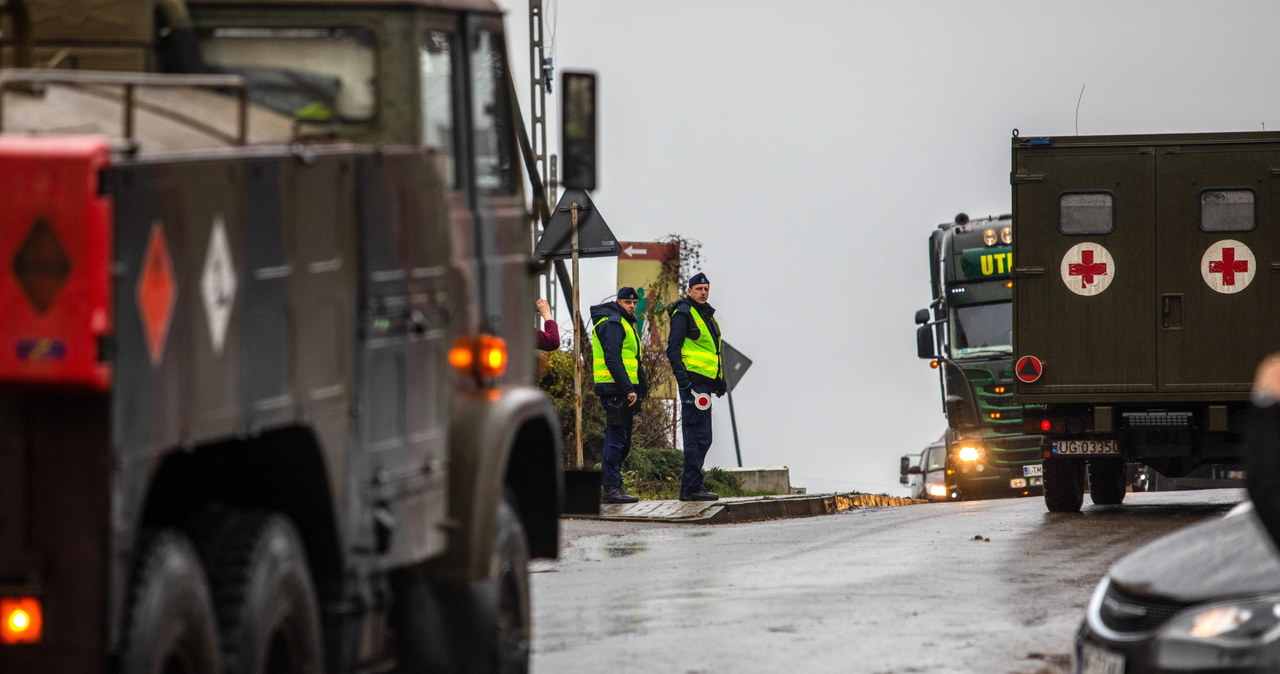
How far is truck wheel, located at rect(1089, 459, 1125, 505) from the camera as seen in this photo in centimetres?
1978

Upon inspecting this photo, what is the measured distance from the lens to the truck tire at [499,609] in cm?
657

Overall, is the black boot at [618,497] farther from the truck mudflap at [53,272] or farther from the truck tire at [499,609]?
the truck mudflap at [53,272]

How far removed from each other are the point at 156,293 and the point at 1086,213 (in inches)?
553

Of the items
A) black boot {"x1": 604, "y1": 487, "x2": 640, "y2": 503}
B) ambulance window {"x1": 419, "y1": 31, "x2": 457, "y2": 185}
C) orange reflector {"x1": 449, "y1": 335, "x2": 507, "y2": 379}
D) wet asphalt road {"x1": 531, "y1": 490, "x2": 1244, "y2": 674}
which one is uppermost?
ambulance window {"x1": 419, "y1": 31, "x2": 457, "y2": 185}

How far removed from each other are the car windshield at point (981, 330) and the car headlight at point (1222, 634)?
20.4 m

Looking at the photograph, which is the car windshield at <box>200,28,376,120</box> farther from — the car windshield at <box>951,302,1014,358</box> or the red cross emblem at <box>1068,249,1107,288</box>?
the car windshield at <box>951,302,1014,358</box>

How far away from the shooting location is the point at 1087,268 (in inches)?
696

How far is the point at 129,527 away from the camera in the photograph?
432cm

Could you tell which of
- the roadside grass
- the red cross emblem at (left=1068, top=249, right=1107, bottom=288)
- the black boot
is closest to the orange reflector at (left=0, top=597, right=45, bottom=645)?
the red cross emblem at (left=1068, top=249, right=1107, bottom=288)

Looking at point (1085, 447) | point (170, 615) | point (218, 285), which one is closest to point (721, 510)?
point (1085, 447)

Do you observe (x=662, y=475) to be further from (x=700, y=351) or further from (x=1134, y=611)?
(x=1134, y=611)

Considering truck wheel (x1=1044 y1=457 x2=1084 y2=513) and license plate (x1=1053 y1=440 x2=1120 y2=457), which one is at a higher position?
license plate (x1=1053 y1=440 x2=1120 y2=457)

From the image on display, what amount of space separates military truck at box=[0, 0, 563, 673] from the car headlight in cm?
206

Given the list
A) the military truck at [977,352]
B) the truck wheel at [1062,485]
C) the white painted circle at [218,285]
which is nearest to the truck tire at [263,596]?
the white painted circle at [218,285]
